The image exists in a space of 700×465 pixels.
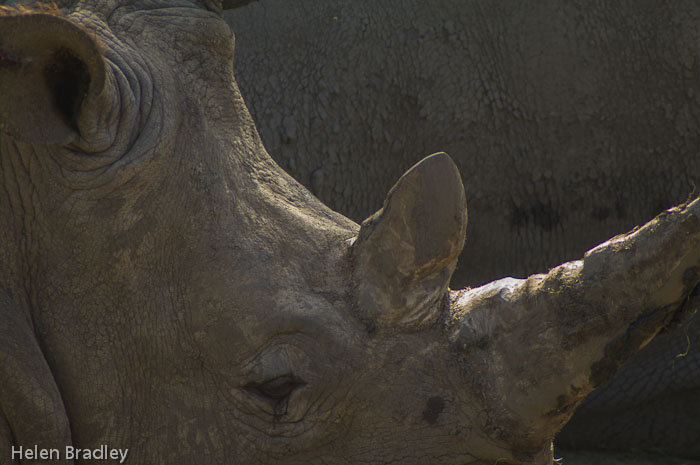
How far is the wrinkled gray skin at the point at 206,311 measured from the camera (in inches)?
72.5

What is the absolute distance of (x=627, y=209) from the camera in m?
3.77

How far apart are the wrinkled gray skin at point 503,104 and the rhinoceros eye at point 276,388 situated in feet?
5.62

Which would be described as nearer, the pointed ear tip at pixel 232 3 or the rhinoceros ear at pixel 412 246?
the rhinoceros ear at pixel 412 246

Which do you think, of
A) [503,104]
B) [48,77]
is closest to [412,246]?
[48,77]

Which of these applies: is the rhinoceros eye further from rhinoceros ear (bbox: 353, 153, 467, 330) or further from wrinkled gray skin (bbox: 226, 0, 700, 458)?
wrinkled gray skin (bbox: 226, 0, 700, 458)

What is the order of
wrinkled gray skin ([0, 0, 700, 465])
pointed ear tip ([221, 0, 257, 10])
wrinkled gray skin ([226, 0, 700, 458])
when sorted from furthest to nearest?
1. wrinkled gray skin ([226, 0, 700, 458])
2. pointed ear tip ([221, 0, 257, 10])
3. wrinkled gray skin ([0, 0, 700, 465])

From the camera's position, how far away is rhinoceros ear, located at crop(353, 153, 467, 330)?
1.88 meters

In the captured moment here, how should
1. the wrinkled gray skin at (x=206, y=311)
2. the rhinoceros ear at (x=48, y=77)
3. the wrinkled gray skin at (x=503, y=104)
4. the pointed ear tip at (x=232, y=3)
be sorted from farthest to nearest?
1. the wrinkled gray skin at (x=503, y=104)
2. the pointed ear tip at (x=232, y=3)
3. the wrinkled gray skin at (x=206, y=311)
4. the rhinoceros ear at (x=48, y=77)

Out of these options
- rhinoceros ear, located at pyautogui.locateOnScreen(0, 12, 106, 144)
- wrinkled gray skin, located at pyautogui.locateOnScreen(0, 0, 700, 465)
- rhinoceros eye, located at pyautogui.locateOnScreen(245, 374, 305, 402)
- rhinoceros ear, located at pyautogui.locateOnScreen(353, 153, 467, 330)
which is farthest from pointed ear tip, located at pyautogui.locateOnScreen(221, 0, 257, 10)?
rhinoceros eye, located at pyautogui.locateOnScreen(245, 374, 305, 402)

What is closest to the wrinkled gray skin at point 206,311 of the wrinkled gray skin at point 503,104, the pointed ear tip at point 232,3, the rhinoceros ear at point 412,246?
the rhinoceros ear at point 412,246

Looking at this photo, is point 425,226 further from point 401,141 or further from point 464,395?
point 401,141

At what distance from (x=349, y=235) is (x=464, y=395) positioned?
44 centimetres

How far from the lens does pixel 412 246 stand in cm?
188

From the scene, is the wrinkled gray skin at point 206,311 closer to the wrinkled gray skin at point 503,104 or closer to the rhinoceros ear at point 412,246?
the rhinoceros ear at point 412,246
